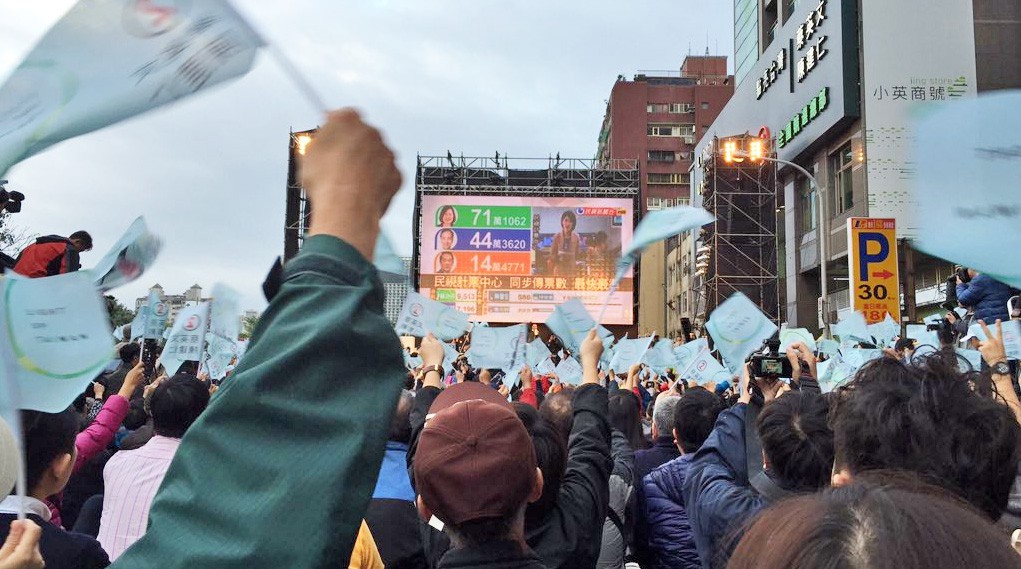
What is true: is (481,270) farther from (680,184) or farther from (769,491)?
(680,184)

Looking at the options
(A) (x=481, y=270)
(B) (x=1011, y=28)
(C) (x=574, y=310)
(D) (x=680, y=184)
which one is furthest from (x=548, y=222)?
(D) (x=680, y=184)

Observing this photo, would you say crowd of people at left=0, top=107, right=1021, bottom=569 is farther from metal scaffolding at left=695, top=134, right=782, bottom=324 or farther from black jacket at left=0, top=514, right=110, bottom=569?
metal scaffolding at left=695, top=134, right=782, bottom=324

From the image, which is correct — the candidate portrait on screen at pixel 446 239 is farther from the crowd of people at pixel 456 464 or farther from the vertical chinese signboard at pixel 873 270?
the crowd of people at pixel 456 464

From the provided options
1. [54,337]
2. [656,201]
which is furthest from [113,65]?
[656,201]

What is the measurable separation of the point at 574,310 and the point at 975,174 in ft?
18.1

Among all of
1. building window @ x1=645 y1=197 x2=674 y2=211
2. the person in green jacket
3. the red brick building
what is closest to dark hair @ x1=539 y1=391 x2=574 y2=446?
the person in green jacket

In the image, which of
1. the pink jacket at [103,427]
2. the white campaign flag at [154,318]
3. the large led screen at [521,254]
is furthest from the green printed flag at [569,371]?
the large led screen at [521,254]

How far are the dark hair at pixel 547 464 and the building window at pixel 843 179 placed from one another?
809 inches

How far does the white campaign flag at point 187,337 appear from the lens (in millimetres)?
6332

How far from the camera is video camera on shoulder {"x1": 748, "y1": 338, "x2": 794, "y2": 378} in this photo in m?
2.89

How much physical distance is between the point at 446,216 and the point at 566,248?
3.91 m

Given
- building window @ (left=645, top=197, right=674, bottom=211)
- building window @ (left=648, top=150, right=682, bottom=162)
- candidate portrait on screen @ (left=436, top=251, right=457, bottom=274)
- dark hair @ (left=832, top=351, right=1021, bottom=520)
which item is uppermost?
building window @ (left=648, top=150, right=682, bottom=162)

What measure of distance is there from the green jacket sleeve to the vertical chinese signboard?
10.4 metres

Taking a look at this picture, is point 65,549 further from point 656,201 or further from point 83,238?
point 656,201
